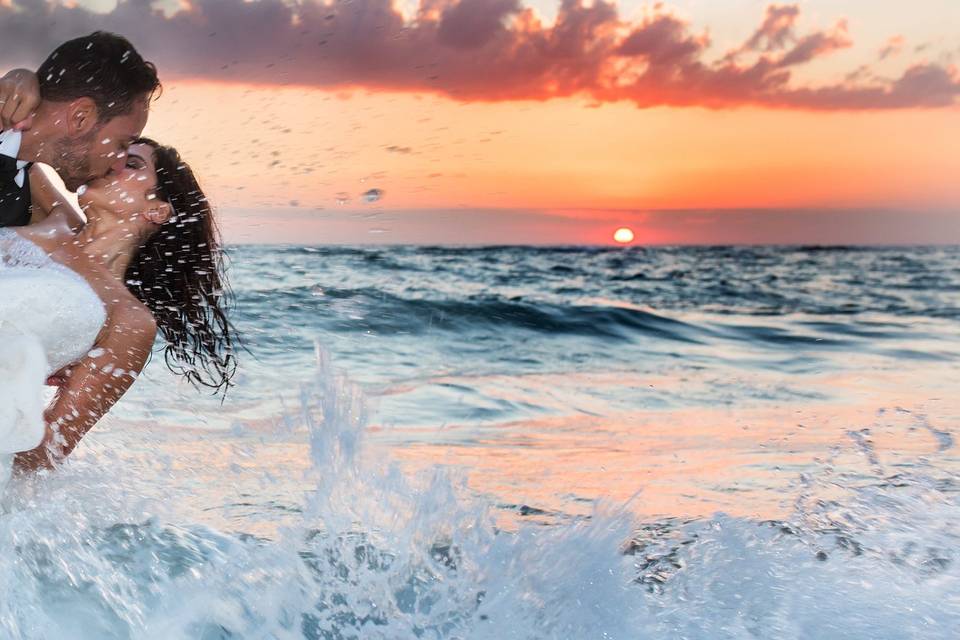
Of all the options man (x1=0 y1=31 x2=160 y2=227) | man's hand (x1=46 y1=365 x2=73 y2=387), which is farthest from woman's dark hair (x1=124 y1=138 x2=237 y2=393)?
man's hand (x1=46 y1=365 x2=73 y2=387)

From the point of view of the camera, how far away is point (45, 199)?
291 cm

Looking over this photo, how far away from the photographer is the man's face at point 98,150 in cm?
281

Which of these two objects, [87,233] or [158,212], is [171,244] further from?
[87,233]

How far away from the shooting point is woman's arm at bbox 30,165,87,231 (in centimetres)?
287

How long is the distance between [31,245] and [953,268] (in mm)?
21534

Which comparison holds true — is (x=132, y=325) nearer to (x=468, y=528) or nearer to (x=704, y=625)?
(x=468, y=528)

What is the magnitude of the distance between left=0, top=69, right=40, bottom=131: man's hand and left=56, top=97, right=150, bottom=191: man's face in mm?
126

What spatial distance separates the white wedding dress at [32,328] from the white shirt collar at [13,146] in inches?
10.6

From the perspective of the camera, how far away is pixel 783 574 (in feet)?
10.00

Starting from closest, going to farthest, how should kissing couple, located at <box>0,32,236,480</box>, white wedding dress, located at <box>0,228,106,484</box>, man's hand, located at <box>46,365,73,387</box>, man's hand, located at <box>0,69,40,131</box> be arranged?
white wedding dress, located at <box>0,228,106,484</box> < kissing couple, located at <box>0,32,236,480</box> < man's hand, located at <box>46,365,73,387</box> < man's hand, located at <box>0,69,40,131</box>

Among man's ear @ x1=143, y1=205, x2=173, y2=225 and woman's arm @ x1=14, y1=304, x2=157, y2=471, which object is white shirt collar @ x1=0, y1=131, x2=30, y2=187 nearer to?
man's ear @ x1=143, y1=205, x2=173, y2=225

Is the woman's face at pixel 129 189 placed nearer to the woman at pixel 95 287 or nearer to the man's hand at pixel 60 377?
the woman at pixel 95 287

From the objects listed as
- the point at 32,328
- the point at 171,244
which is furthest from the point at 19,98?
the point at 32,328

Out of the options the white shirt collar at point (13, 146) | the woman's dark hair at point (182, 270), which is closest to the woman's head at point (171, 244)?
the woman's dark hair at point (182, 270)
